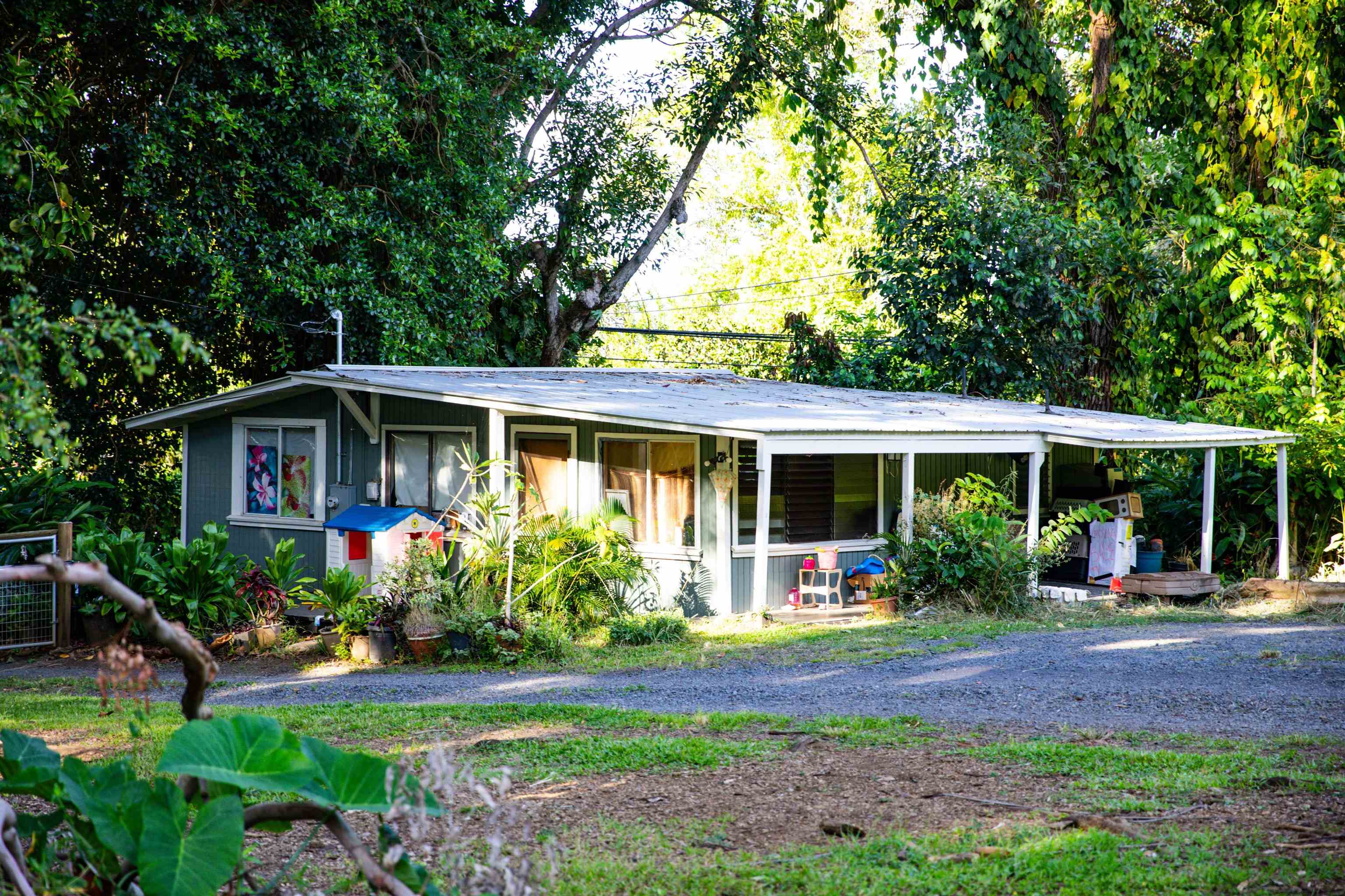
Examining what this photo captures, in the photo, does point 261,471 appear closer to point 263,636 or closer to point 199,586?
point 199,586

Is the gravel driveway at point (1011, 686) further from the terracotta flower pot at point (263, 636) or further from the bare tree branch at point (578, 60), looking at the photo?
the bare tree branch at point (578, 60)

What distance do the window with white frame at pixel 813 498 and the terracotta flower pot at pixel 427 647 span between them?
368 cm

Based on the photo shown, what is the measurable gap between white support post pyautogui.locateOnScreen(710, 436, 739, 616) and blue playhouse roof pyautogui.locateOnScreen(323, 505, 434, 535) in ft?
10.4

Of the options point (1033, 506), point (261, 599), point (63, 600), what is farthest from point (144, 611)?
point (1033, 506)

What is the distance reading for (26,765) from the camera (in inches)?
140

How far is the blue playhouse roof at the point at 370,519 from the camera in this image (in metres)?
12.3

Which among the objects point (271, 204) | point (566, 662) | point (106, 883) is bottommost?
point (566, 662)

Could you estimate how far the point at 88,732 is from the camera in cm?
717

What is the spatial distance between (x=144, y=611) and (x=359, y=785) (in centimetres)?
76

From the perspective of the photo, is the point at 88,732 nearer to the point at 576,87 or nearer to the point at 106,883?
the point at 106,883

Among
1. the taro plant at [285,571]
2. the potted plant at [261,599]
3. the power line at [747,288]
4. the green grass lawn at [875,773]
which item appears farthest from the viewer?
the power line at [747,288]

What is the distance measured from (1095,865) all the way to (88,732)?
19.8ft

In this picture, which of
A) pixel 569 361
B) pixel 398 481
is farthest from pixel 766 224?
pixel 398 481

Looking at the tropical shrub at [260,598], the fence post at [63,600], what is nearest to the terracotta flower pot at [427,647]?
the tropical shrub at [260,598]
